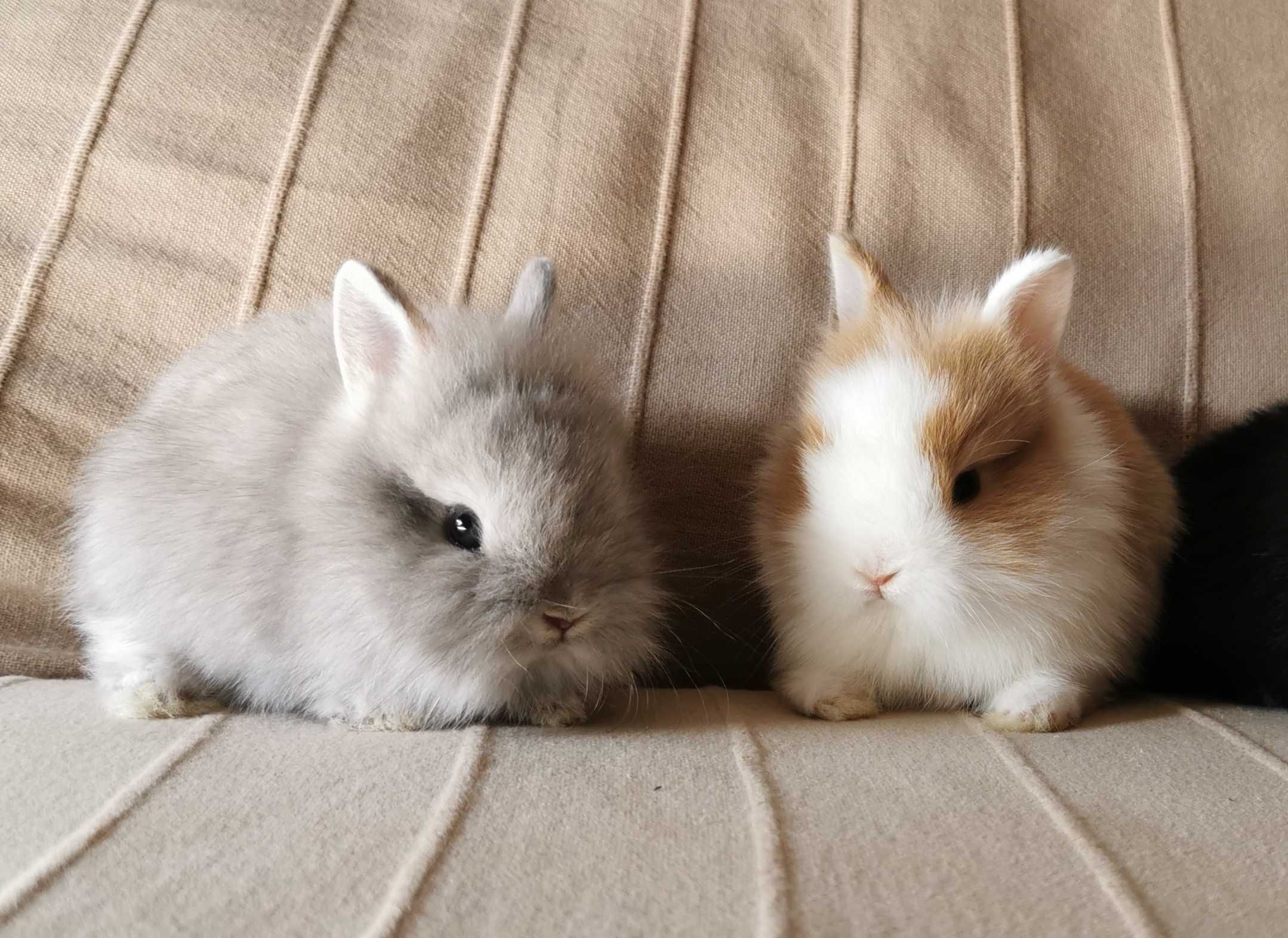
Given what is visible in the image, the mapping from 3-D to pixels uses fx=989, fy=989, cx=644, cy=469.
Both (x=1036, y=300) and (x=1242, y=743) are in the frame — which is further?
(x=1036, y=300)

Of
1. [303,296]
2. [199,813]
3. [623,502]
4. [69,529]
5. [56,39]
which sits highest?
[56,39]

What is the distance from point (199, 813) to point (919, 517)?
34.5 inches

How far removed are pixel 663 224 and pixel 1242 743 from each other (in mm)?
1150

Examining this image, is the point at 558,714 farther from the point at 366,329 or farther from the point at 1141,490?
the point at 1141,490

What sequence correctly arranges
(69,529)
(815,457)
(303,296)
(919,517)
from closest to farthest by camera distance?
(919,517) → (815,457) → (69,529) → (303,296)

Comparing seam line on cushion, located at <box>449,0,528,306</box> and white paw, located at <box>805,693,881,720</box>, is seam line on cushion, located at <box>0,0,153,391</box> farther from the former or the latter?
white paw, located at <box>805,693,881,720</box>

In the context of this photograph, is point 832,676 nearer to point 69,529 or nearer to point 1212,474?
point 1212,474

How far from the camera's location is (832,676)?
4.57 feet

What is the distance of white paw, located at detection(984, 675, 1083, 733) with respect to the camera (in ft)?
4.18

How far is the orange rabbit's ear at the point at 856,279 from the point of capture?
1478mm

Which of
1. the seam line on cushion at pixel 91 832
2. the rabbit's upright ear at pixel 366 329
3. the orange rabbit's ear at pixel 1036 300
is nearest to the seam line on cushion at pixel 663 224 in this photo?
the rabbit's upright ear at pixel 366 329

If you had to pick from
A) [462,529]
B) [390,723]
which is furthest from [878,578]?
[390,723]

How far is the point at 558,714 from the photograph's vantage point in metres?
1.27

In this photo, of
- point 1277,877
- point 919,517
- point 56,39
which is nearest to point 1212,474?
point 919,517
